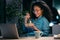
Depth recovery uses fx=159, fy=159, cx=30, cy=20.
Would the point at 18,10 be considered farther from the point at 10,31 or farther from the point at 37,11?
the point at 10,31

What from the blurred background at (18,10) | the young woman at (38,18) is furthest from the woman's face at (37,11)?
the blurred background at (18,10)

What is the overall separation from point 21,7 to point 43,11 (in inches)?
20.5

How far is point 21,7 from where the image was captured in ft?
12.1

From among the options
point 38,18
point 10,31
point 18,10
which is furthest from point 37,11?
point 10,31

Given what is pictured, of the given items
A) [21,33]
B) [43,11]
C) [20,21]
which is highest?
[43,11]

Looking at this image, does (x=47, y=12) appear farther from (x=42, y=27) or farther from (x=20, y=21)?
(x=20, y=21)

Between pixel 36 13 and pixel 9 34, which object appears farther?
pixel 36 13

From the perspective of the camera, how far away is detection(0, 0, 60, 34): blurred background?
3.62 meters

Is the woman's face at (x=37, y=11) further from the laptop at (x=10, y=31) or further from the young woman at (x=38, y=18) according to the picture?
the laptop at (x=10, y=31)

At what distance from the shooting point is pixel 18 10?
3715 mm

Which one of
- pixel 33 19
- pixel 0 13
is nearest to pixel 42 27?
pixel 33 19

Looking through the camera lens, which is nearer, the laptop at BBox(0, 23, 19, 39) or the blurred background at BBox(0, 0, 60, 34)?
the laptop at BBox(0, 23, 19, 39)

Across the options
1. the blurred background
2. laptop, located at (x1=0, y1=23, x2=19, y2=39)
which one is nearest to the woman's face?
the blurred background

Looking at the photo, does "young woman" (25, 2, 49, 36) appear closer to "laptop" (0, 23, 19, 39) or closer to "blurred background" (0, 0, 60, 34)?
"blurred background" (0, 0, 60, 34)
